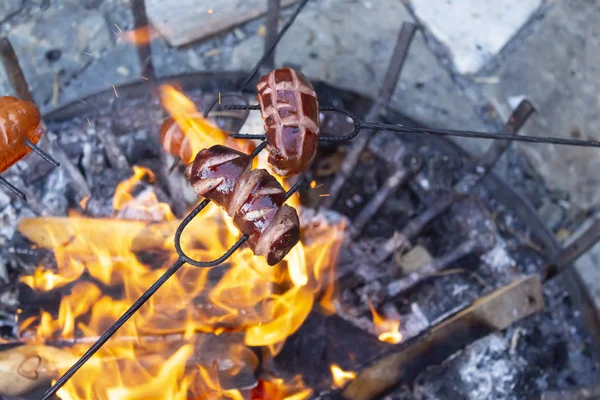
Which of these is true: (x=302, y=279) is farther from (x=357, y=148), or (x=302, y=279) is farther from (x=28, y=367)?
(x=28, y=367)

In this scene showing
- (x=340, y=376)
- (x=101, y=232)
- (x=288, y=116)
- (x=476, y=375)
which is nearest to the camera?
(x=288, y=116)

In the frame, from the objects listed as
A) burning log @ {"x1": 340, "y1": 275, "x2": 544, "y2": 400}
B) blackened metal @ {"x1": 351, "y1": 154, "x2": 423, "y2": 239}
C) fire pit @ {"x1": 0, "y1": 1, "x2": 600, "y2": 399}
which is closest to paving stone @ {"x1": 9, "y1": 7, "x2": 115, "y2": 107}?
fire pit @ {"x1": 0, "y1": 1, "x2": 600, "y2": 399}

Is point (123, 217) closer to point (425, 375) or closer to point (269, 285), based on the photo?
point (269, 285)

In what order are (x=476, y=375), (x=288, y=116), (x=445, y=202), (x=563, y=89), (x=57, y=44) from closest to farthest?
1. (x=288, y=116)
2. (x=476, y=375)
3. (x=445, y=202)
4. (x=563, y=89)
5. (x=57, y=44)

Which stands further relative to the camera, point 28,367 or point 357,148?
point 357,148

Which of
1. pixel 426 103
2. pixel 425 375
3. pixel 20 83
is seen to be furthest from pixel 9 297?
pixel 426 103

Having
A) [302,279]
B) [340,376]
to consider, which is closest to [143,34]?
[302,279]
